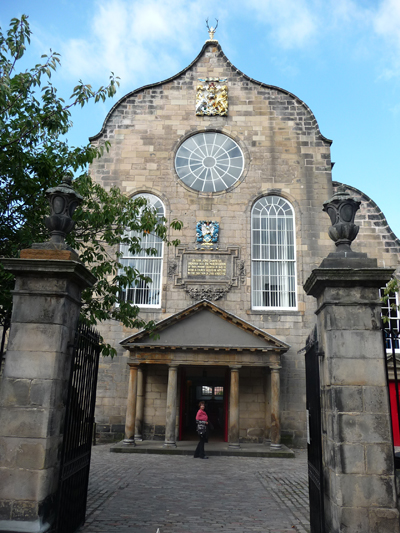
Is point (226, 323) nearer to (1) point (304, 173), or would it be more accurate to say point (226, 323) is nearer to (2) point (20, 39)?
(1) point (304, 173)

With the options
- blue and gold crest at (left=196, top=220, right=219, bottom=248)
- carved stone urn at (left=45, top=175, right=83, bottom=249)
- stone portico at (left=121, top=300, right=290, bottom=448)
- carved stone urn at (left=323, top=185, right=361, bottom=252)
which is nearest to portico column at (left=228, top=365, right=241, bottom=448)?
stone portico at (left=121, top=300, right=290, bottom=448)

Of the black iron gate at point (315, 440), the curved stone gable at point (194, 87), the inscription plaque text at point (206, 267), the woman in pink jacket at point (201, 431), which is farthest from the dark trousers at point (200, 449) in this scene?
the curved stone gable at point (194, 87)

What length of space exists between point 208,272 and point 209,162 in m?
4.82

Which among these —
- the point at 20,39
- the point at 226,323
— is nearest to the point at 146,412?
the point at 226,323

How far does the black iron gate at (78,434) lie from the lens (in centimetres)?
523

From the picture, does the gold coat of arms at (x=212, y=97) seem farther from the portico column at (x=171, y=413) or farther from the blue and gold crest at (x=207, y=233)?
the portico column at (x=171, y=413)

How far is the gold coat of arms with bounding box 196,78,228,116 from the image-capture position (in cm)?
1872

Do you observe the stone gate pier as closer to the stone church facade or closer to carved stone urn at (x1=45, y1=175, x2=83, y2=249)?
carved stone urn at (x1=45, y1=175, x2=83, y2=249)

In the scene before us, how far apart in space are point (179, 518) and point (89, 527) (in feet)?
4.37

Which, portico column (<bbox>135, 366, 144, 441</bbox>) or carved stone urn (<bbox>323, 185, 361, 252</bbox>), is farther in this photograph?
portico column (<bbox>135, 366, 144, 441</bbox>)

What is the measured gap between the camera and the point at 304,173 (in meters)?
18.1

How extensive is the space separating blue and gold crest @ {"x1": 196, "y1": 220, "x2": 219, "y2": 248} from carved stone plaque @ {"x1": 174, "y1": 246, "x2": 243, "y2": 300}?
310mm

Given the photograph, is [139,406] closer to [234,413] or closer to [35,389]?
[234,413]

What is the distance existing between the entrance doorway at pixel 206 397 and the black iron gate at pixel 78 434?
411 inches
